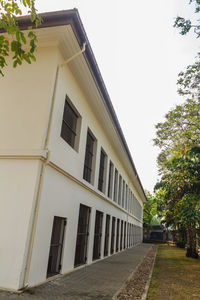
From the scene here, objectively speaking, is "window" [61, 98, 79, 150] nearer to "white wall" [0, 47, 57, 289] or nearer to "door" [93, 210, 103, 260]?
"white wall" [0, 47, 57, 289]

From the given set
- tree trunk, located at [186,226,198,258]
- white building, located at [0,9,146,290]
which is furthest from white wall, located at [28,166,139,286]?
tree trunk, located at [186,226,198,258]

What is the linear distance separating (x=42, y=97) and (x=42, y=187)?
7.95 feet

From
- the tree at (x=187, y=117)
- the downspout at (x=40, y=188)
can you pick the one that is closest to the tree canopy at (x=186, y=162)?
the tree at (x=187, y=117)

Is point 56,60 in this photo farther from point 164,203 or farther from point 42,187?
point 164,203

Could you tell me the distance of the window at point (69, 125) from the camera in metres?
7.50

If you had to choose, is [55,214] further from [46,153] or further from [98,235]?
[98,235]

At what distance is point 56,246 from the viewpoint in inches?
266

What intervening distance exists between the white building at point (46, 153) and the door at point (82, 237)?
37mm

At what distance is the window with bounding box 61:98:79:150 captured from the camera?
750cm

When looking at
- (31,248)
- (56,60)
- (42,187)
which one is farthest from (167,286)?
(56,60)

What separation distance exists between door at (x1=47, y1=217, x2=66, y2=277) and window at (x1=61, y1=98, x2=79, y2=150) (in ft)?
8.71

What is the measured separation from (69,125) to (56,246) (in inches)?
154

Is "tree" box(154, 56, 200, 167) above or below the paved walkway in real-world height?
above

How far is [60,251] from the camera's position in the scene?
6.77 metres
